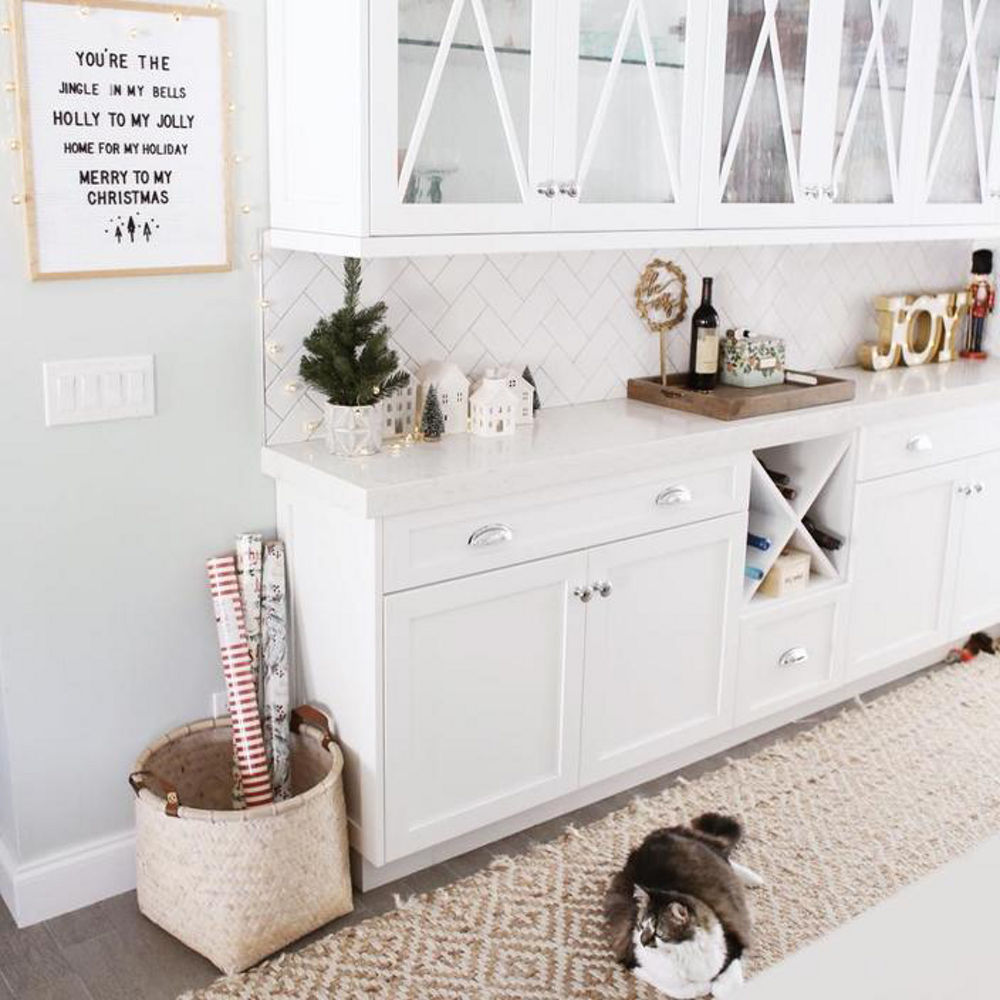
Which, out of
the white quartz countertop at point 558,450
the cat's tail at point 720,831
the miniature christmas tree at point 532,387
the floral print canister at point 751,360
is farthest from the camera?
the floral print canister at point 751,360

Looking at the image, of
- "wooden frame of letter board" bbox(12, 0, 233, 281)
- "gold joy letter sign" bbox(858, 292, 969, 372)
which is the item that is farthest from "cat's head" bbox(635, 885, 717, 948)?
"gold joy letter sign" bbox(858, 292, 969, 372)

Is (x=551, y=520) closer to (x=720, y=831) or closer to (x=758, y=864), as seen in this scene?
(x=720, y=831)

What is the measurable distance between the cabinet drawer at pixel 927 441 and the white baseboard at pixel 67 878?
2.06 m

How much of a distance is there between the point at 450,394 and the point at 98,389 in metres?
0.77

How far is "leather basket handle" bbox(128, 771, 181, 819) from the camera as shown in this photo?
238 cm

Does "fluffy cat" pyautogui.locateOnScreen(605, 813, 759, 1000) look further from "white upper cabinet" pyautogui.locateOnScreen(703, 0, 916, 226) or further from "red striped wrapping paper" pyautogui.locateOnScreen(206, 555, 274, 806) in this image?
"white upper cabinet" pyautogui.locateOnScreen(703, 0, 916, 226)

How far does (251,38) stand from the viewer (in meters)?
2.50

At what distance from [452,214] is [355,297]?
0.27 m

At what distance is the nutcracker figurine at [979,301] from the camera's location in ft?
13.5

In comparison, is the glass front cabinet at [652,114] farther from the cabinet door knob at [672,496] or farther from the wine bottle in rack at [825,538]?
the wine bottle in rack at [825,538]

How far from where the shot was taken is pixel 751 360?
3348mm

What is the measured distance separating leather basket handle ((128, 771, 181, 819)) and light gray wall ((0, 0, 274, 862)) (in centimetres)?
9

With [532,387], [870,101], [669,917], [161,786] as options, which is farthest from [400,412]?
[870,101]

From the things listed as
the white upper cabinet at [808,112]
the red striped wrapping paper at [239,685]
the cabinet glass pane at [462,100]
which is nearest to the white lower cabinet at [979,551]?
the white upper cabinet at [808,112]
